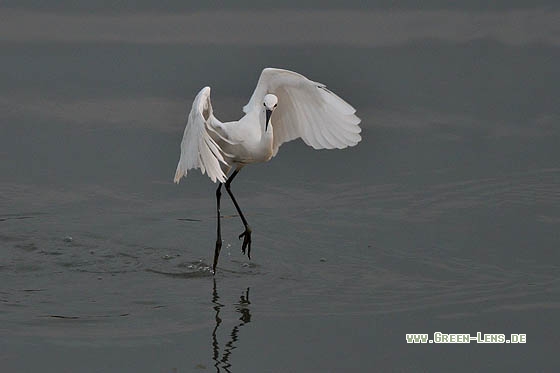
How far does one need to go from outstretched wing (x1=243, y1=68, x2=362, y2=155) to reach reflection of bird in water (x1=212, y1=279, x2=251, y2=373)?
1.71 metres

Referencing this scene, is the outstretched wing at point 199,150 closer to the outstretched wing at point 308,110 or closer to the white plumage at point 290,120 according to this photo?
the white plumage at point 290,120

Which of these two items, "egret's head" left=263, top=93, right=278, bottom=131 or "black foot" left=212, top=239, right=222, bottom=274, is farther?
"black foot" left=212, top=239, right=222, bottom=274

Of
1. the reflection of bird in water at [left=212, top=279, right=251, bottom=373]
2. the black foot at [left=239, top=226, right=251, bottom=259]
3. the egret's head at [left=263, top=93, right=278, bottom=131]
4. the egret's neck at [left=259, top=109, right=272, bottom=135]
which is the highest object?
the egret's head at [left=263, top=93, right=278, bottom=131]

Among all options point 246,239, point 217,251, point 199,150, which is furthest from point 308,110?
point 199,150

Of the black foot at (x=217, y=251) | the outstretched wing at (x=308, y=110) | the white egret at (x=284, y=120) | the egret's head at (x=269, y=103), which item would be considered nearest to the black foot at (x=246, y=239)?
the white egret at (x=284, y=120)

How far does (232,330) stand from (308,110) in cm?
256

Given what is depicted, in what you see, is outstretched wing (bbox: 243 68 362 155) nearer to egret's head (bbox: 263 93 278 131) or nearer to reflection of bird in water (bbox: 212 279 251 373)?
egret's head (bbox: 263 93 278 131)

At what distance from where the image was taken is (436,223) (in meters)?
9.78

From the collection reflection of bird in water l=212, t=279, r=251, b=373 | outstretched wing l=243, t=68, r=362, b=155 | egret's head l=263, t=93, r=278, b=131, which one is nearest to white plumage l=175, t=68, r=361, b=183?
outstretched wing l=243, t=68, r=362, b=155

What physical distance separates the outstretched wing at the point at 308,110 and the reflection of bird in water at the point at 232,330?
171 cm

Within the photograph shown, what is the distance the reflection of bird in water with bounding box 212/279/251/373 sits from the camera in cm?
708

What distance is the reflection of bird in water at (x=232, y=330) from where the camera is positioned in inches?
279

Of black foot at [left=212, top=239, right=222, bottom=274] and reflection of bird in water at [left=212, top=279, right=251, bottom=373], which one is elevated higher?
black foot at [left=212, top=239, right=222, bottom=274]

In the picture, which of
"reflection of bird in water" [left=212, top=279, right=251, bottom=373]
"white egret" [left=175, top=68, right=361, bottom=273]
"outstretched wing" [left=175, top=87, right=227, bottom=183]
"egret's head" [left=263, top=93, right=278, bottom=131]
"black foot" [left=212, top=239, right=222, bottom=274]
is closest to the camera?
"reflection of bird in water" [left=212, top=279, right=251, bottom=373]
